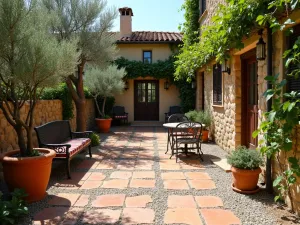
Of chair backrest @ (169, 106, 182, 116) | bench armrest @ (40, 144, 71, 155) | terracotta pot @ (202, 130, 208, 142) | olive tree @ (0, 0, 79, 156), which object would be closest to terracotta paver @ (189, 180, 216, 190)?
bench armrest @ (40, 144, 71, 155)

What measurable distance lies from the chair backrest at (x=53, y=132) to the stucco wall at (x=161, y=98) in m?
7.39

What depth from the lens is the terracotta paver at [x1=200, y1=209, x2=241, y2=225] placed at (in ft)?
9.39

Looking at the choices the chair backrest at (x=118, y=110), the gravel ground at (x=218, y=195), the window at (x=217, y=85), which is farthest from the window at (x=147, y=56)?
the gravel ground at (x=218, y=195)

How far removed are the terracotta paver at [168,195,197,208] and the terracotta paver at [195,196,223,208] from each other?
0.25 ft

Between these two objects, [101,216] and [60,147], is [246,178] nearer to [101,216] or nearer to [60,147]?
[101,216]

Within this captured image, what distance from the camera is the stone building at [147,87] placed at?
13.2 meters

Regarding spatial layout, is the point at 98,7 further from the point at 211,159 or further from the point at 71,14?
the point at 211,159

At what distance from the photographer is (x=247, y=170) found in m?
3.59

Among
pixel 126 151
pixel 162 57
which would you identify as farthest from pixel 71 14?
pixel 162 57

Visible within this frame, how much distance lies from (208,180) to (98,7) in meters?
5.08

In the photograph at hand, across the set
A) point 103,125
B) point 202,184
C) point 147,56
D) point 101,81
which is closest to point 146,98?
point 147,56

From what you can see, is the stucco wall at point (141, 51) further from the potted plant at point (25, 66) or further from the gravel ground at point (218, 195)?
the potted plant at point (25, 66)

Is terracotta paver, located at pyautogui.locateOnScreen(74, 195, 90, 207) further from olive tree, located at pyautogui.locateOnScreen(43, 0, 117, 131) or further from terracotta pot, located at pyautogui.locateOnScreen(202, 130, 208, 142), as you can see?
terracotta pot, located at pyautogui.locateOnScreen(202, 130, 208, 142)

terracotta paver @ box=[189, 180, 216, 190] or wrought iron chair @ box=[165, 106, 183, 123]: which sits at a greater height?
wrought iron chair @ box=[165, 106, 183, 123]
